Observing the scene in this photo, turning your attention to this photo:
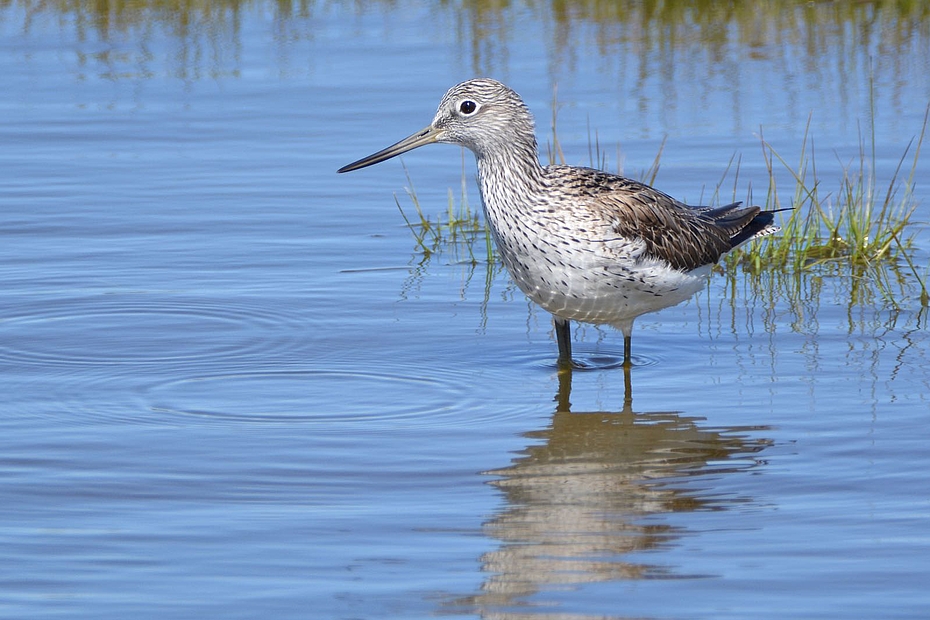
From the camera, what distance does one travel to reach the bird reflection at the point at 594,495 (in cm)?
438

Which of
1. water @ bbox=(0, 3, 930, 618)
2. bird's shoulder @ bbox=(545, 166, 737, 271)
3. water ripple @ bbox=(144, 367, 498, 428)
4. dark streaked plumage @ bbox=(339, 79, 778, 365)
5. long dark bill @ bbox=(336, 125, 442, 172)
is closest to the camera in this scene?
water @ bbox=(0, 3, 930, 618)

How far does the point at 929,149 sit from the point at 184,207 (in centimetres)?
506

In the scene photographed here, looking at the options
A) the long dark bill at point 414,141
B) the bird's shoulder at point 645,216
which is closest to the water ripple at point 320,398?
the bird's shoulder at point 645,216

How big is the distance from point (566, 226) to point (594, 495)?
1594 millimetres

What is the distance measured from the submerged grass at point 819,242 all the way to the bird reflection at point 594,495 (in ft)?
6.27

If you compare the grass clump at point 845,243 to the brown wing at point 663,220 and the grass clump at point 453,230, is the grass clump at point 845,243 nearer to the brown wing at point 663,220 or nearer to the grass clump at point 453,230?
the brown wing at point 663,220

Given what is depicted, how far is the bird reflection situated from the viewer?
438 cm

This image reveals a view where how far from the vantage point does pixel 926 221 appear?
853 centimetres

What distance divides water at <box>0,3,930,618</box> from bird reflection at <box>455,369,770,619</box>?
0.05 feet

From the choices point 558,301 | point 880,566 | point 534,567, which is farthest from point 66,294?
point 880,566

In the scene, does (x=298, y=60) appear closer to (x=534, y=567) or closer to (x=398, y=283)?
(x=398, y=283)

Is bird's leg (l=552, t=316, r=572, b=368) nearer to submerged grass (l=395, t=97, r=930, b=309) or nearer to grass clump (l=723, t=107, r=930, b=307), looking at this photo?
submerged grass (l=395, t=97, r=930, b=309)

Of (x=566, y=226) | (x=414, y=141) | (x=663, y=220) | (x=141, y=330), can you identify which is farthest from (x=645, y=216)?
(x=141, y=330)

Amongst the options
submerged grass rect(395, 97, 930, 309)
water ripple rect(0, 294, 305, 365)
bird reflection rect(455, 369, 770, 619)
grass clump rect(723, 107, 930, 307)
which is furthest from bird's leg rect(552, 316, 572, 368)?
grass clump rect(723, 107, 930, 307)
